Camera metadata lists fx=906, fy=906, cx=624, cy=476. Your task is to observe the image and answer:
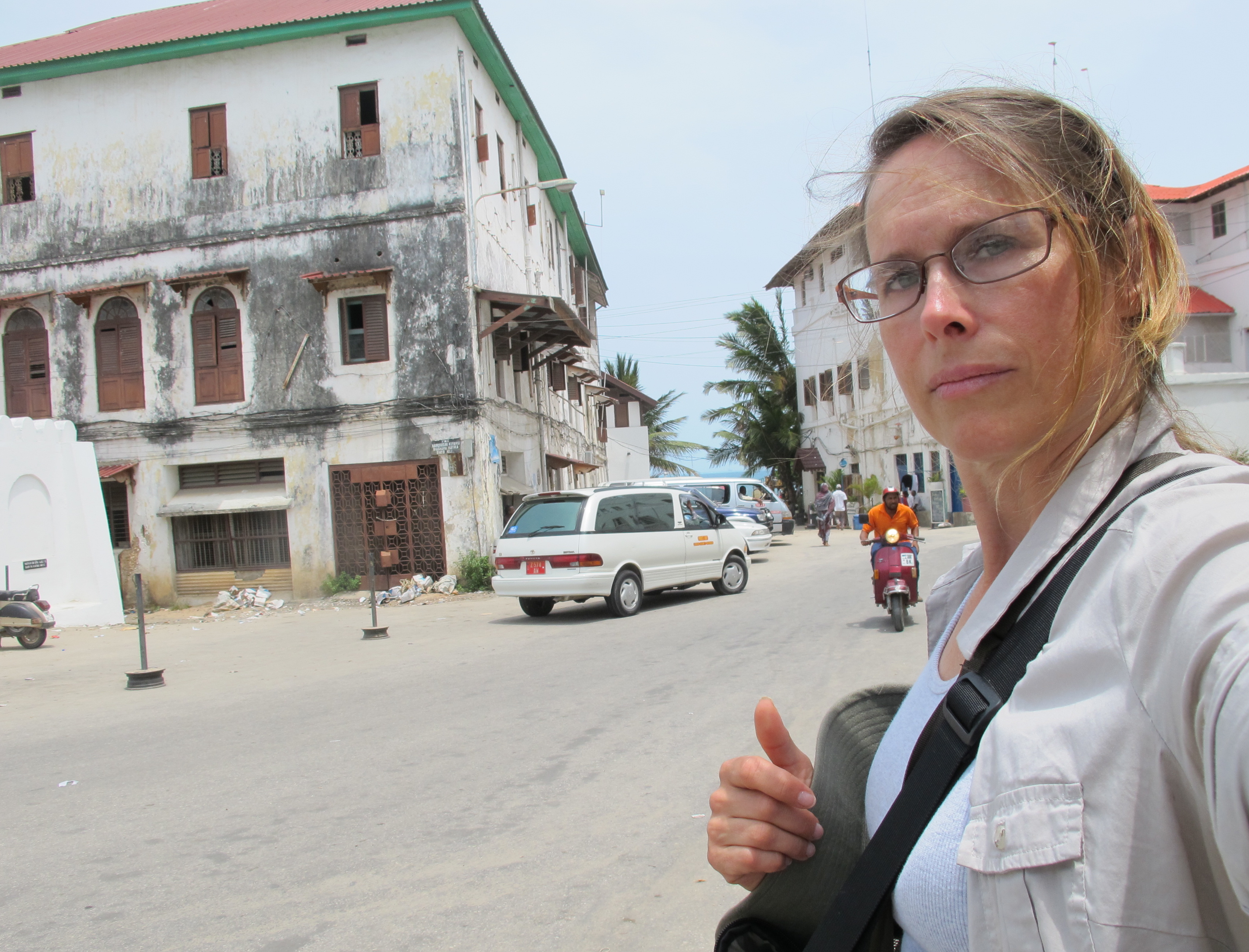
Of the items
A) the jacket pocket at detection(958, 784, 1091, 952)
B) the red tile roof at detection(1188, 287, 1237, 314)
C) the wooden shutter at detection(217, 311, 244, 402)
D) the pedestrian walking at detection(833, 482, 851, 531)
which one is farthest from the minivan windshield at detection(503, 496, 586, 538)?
the red tile roof at detection(1188, 287, 1237, 314)

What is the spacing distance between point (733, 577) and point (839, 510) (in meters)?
16.4

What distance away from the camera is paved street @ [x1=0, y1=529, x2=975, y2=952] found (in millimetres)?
3531

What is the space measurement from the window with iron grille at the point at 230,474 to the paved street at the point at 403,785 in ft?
28.9

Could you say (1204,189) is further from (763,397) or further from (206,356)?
(206,356)

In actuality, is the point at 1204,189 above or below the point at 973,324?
above

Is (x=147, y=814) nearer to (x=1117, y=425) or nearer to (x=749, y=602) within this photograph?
(x=1117, y=425)

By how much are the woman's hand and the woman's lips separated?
482 mm

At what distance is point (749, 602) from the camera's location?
13.7 meters

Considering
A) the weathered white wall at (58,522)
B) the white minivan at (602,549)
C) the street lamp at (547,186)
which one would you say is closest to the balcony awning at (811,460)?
the street lamp at (547,186)

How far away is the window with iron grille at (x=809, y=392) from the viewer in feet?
129

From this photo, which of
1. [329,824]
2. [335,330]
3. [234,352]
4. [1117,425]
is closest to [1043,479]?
[1117,425]

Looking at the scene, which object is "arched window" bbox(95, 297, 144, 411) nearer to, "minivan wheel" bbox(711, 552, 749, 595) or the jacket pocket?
"minivan wheel" bbox(711, 552, 749, 595)

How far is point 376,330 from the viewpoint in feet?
62.6

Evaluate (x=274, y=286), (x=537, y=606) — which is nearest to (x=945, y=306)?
(x=537, y=606)
